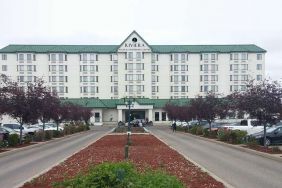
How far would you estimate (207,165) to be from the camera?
1878 cm

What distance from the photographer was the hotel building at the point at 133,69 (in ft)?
354

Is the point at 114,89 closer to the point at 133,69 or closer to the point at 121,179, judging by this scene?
the point at 133,69

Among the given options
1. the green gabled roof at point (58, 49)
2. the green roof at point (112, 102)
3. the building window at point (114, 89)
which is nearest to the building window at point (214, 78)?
the green roof at point (112, 102)

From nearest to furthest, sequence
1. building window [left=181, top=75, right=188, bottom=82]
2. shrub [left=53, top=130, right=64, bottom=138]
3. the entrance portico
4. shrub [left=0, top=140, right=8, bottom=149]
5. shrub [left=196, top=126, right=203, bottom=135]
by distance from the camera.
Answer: shrub [left=0, top=140, right=8, bottom=149] → shrub [left=53, top=130, right=64, bottom=138] → shrub [left=196, top=126, right=203, bottom=135] → the entrance portico → building window [left=181, top=75, right=188, bottom=82]

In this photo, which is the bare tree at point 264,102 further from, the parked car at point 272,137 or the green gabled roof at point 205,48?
the green gabled roof at point 205,48

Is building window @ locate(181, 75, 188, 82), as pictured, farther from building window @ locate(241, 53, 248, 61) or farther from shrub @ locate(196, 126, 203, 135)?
shrub @ locate(196, 126, 203, 135)

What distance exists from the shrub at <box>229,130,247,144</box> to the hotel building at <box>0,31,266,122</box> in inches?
2908

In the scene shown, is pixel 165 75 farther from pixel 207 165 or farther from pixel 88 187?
pixel 88 187

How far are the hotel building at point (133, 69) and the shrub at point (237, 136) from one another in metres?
73.9

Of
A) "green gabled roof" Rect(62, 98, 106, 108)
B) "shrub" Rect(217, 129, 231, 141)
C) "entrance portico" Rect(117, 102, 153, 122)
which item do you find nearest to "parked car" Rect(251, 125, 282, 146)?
"shrub" Rect(217, 129, 231, 141)

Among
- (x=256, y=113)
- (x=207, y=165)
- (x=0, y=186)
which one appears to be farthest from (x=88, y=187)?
(x=256, y=113)

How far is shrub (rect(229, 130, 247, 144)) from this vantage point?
3119 centimetres

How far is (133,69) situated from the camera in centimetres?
10825

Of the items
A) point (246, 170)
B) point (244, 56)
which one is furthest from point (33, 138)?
point (244, 56)
